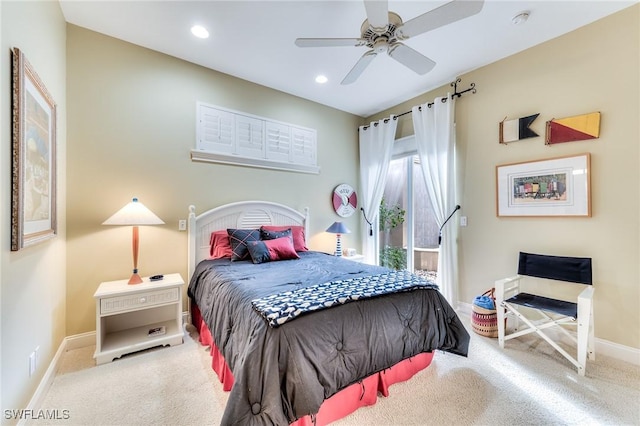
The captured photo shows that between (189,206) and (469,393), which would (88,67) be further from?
(469,393)

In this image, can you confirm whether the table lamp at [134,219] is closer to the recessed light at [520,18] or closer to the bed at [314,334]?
the bed at [314,334]

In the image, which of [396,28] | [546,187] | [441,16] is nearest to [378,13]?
[396,28]

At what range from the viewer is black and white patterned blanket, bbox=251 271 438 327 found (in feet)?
4.66

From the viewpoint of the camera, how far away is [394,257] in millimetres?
4242

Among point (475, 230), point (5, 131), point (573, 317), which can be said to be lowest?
point (573, 317)

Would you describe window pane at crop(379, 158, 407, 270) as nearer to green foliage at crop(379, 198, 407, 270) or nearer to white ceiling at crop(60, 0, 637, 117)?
green foliage at crop(379, 198, 407, 270)

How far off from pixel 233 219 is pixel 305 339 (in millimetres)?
2223

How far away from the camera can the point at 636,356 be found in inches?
84.5

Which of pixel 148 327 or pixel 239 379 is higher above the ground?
pixel 239 379

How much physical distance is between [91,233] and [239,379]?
2.25 m

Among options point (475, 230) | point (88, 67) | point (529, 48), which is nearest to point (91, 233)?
point (88, 67)

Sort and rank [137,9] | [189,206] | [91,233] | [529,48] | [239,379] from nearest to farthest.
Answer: [239,379] < [137,9] < [91,233] < [529,48] < [189,206]

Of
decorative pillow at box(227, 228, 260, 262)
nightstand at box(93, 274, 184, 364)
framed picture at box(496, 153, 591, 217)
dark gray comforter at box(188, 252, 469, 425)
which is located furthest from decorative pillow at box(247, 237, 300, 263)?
framed picture at box(496, 153, 591, 217)

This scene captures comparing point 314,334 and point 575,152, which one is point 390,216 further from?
point 314,334
